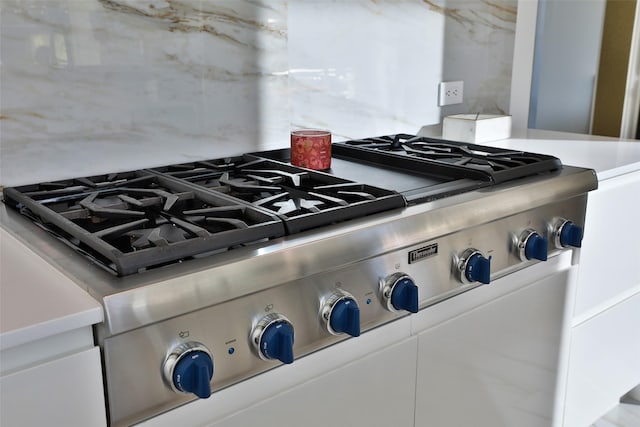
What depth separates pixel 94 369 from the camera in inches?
29.7

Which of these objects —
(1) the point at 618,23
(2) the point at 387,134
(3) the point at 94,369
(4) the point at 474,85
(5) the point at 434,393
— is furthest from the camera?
(1) the point at 618,23

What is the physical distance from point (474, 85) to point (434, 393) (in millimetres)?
1279

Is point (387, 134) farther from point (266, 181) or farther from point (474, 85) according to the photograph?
point (266, 181)

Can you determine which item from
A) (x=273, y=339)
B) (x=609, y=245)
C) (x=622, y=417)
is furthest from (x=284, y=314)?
(x=622, y=417)

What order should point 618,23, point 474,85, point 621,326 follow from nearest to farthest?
point 621,326 → point 474,85 → point 618,23

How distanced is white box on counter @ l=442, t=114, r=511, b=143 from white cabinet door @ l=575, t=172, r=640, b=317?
1.45 ft

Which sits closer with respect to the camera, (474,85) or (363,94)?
(363,94)

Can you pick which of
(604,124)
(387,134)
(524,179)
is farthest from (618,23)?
(524,179)

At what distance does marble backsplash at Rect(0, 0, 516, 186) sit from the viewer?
48.2 inches

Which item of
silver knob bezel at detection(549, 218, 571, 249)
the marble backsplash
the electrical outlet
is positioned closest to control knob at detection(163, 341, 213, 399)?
the marble backsplash

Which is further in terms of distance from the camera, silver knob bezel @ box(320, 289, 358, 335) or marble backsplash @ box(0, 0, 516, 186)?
marble backsplash @ box(0, 0, 516, 186)

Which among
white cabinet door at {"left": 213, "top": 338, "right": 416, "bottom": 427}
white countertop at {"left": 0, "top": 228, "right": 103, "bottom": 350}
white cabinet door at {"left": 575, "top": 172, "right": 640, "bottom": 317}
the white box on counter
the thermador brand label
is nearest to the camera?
white countertop at {"left": 0, "top": 228, "right": 103, "bottom": 350}

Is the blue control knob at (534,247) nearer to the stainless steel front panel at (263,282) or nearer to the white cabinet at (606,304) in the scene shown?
the stainless steel front panel at (263,282)

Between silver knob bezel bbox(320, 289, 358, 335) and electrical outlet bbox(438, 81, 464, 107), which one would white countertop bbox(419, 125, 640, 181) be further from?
silver knob bezel bbox(320, 289, 358, 335)
